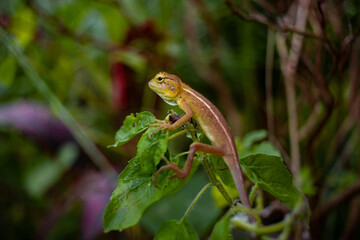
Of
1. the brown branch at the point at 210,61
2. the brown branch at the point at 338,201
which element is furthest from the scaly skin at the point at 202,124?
the brown branch at the point at 210,61

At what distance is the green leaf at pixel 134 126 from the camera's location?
0.67 meters

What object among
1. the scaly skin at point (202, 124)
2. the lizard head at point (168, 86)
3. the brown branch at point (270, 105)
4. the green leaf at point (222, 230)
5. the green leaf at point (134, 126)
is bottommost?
the brown branch at point (270, 105)

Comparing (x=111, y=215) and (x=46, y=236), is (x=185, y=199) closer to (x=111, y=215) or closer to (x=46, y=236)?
(x=46, y=236)

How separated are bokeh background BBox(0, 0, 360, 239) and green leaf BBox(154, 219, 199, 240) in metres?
0.73

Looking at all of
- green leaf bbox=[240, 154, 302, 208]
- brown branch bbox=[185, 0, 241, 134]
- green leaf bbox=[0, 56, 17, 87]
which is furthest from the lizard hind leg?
green leaf bbox=[0, 56, 17, 87]

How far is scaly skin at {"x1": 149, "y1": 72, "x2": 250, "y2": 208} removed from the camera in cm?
72

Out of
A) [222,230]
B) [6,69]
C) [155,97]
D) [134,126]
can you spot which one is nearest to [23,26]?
[6,69]

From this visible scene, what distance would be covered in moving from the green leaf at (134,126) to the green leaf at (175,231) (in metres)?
0.19

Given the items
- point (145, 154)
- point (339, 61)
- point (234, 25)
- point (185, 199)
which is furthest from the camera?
point (234, 25)

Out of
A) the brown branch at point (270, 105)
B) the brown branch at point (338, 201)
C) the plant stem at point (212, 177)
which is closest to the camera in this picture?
the plant stem at point (212, 177)

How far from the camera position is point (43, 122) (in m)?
1.85

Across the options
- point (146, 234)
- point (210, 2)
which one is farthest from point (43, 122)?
point (210, 2)

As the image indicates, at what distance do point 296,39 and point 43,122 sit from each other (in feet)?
4.55

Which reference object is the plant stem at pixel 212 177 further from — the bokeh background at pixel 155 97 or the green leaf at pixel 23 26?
the green leaf at pixel 23 26
